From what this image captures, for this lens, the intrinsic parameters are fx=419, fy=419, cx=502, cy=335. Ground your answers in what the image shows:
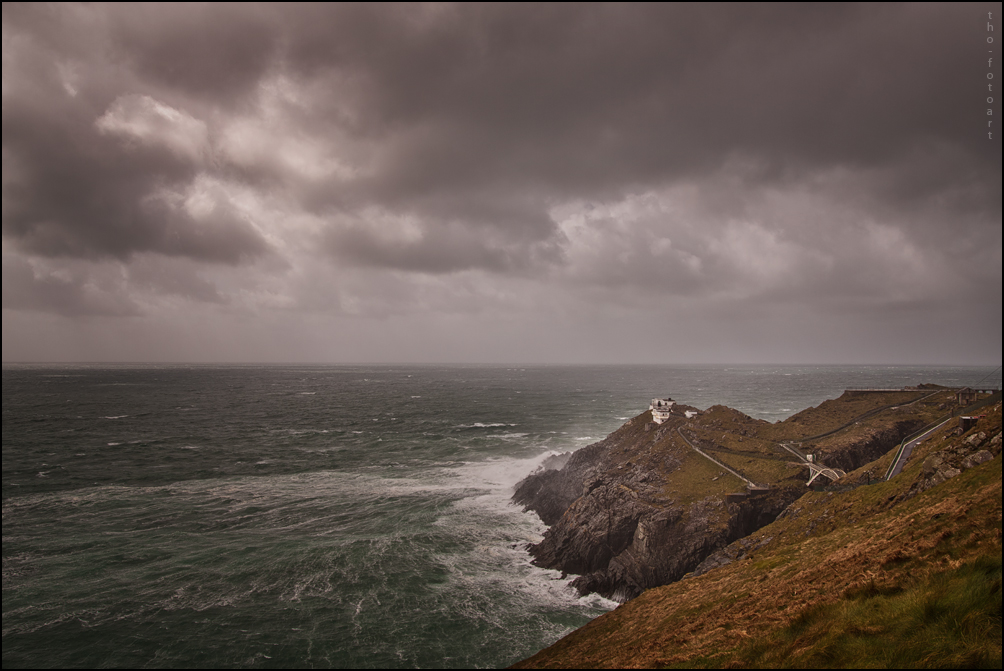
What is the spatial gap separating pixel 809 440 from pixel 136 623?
74.9 m

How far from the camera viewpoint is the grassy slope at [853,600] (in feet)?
37.9

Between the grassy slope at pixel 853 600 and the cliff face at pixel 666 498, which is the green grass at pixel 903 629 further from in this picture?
the cliff face at pixel 666 498

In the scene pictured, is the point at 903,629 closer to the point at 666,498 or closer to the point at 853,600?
the point at 853,600

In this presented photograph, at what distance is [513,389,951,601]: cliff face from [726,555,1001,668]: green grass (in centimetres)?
2408

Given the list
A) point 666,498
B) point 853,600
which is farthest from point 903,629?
point 666,498

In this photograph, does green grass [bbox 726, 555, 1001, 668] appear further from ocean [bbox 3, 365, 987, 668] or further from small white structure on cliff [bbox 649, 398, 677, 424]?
small white structure on cliff [bbox 649, 398, 677, 424]

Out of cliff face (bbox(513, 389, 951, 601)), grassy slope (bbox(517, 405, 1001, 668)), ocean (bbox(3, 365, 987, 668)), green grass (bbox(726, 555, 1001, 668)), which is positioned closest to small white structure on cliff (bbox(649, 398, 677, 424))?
cliff face (bbox(513, 389, 951, 601))

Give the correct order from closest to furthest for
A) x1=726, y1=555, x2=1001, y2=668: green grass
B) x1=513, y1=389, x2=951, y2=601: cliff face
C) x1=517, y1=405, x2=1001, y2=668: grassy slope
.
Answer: x1=726, y1=555, x2=1001, y2=668: green grass → x1=517, y1=405, x2=1001, y2=668: grassy slope → x1=513, y1=389, x2=951, y2=601: cliff face

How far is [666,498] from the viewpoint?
143ft

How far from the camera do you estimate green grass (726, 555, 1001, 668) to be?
1041cm

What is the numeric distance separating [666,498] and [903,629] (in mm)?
33288

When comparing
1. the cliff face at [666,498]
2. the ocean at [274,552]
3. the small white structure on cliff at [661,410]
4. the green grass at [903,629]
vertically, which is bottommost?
the ocean at [274,552]

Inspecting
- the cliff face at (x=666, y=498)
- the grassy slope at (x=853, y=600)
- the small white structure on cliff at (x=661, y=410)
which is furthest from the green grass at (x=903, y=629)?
the small white structure on cliff at (x=661, y=410)

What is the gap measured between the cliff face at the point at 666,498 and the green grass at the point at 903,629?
24.1 metres
